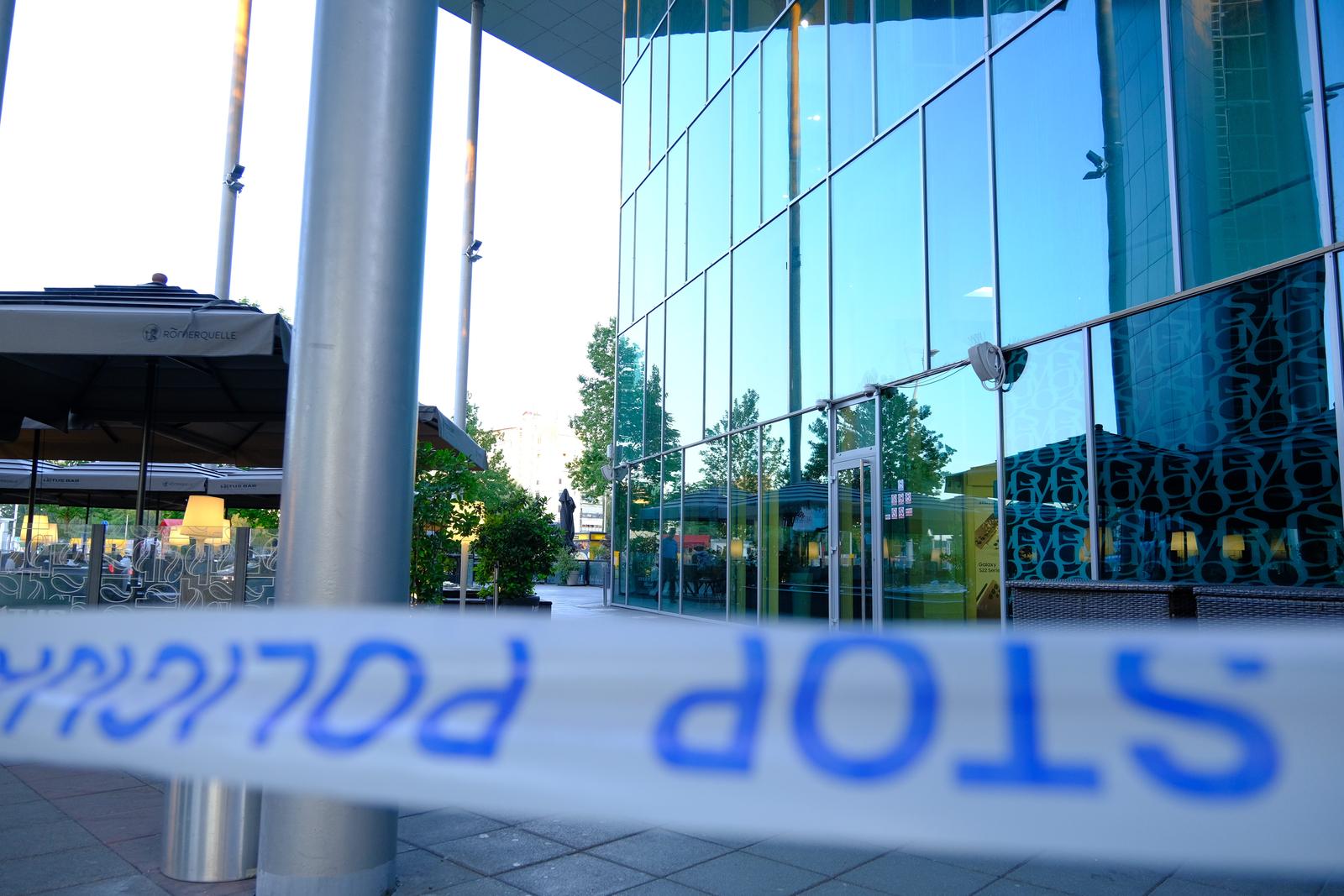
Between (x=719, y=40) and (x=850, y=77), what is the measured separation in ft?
14.3

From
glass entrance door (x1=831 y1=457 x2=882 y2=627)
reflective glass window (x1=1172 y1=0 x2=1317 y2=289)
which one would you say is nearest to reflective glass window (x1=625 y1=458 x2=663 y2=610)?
glass entrance door (x1=831 y1=457 x2=882 y2=627)

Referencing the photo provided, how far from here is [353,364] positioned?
338cm

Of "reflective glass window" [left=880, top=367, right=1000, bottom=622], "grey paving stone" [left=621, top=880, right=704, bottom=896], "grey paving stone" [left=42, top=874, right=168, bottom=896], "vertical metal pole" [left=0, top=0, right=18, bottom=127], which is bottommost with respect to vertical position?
"grey paving stone" [left=621, top=880, right=704, bottom=896]

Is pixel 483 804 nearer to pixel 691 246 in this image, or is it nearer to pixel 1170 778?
pixel 1170 778

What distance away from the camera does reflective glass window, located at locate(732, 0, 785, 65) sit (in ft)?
43.1

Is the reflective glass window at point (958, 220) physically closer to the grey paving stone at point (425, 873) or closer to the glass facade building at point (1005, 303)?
the glass facade building at point (1005, 303)

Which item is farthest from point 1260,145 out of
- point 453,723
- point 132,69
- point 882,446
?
point 132,69

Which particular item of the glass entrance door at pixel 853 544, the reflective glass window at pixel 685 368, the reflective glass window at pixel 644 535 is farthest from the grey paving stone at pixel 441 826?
the reflective glass window at pixel 644 535

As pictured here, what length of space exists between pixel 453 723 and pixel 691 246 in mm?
14165

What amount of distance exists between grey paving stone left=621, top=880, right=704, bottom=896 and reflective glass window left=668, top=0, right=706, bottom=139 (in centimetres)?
1396

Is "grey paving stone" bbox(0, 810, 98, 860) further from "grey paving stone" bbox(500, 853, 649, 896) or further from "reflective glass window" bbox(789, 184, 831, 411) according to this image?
"reflective glass window" bbox(789, 184, 831, 411)

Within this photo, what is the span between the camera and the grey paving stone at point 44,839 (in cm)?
371

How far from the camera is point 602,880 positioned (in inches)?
139

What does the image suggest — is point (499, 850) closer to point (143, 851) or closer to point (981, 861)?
point (143, 851)
